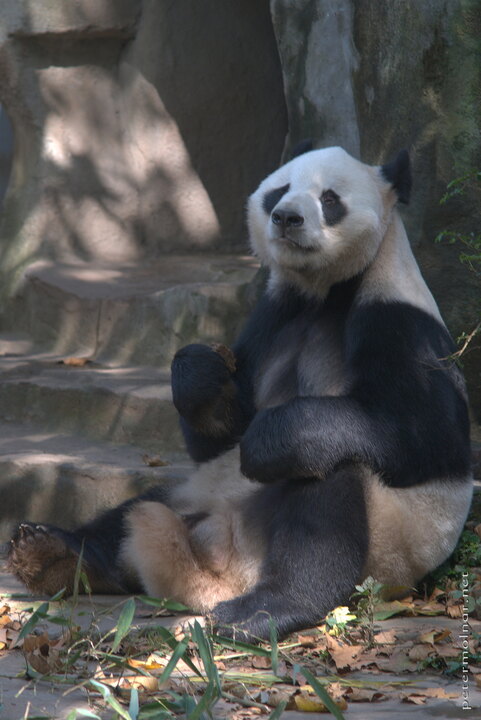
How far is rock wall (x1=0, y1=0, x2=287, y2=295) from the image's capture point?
902cm

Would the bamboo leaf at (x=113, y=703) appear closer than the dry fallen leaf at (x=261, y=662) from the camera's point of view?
Yes

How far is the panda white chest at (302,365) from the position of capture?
4473mm

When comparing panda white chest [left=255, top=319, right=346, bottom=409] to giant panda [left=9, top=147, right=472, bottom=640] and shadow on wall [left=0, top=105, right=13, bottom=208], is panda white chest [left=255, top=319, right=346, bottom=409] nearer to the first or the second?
giant panda [left=9, top=147, right=472, bottom=640]

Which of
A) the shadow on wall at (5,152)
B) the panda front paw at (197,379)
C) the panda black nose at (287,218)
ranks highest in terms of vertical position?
the panda black nose at (287,218)

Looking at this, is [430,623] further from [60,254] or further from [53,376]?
[60,254]

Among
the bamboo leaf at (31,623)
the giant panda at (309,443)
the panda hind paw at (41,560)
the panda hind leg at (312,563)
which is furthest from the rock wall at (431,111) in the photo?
the bamboo leaf at (31,623)

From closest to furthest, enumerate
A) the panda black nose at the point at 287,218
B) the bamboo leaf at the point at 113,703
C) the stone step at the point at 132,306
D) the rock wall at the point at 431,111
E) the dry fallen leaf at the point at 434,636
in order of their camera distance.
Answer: the bamboo leaf at the point at 113,703, the dry fallen leaf at the point at 434,636, the panda black nose at the point at 287,218, the rock wall at the point at 431,111, the stone step at the point at 132,306

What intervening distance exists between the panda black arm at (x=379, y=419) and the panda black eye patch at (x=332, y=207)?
0.40 m

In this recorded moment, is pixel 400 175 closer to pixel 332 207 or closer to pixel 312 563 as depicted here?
pixel 332 207

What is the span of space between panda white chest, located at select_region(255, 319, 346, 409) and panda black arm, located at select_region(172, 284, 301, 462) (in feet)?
0.22

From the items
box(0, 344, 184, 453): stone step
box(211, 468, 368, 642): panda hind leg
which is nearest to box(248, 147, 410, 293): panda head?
box(211, 468, 368, 642): panda hind leg

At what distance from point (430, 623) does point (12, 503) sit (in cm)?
264

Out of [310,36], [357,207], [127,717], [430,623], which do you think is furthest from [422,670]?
[310,36]

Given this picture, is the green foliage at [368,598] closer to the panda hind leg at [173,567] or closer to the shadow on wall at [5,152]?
the panda hind leg at [173,567]
